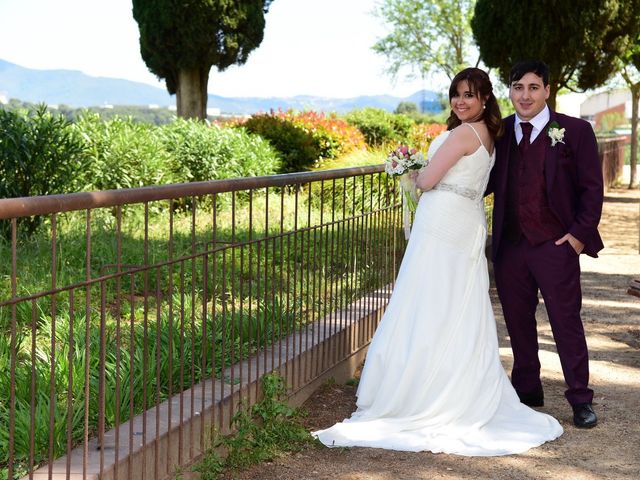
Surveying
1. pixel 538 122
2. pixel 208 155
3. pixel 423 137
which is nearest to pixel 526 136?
pixel 538 122

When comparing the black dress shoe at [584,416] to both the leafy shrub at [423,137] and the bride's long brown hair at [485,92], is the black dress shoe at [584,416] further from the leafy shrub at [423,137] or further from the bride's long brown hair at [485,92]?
the leafy shrub at [423,137]

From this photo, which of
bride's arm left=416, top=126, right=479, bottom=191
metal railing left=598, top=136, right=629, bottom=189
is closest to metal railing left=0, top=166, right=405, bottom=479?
bride's arm left=416, top=126, right=479, bottom=191

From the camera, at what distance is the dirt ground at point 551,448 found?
4484 millimetres

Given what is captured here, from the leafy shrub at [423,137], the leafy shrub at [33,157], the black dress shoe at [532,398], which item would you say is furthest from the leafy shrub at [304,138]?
the black dress shoe at [532,398]

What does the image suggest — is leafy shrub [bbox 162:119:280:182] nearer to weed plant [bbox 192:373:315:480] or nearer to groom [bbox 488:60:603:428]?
groom [bbox 488:60:603:428]

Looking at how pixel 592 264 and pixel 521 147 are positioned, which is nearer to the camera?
pixel 521 147

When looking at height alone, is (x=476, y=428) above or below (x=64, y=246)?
below

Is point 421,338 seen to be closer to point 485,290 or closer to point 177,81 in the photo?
point 485,290

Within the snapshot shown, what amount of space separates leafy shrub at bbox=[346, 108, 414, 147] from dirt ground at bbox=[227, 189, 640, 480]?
1440 centimetres

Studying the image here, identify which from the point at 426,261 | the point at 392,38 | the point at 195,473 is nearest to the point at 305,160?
the point at 426,261

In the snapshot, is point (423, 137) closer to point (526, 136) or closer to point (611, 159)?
point (611, 159)

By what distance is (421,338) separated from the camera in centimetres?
521

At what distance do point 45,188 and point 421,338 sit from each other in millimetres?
5356

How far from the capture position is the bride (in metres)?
5.08
